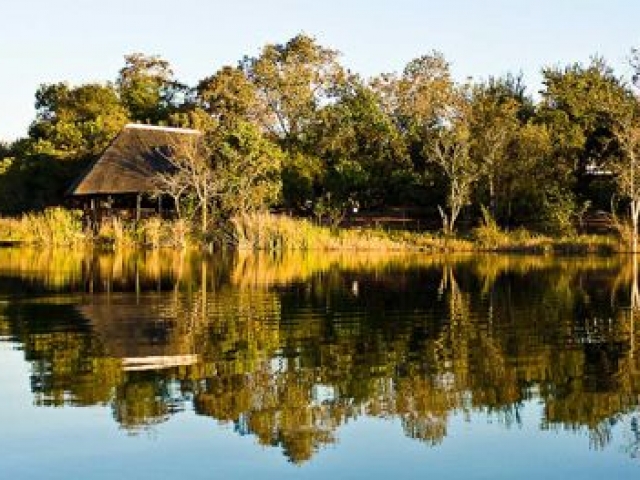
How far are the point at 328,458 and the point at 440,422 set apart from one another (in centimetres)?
162

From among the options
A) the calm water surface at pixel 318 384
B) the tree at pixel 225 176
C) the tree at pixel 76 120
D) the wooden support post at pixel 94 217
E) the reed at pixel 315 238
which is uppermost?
the tree at pixel 76 120

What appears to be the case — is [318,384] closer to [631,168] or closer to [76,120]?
[631,168]

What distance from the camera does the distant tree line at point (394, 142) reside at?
45375 mm

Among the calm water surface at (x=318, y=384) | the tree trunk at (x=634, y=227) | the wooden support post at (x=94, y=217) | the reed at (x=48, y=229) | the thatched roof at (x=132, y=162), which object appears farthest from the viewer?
the wooden support post at (x=94, y=217)

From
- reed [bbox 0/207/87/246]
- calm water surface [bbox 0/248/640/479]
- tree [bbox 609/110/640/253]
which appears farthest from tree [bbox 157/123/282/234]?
calm water surface [bbox 0/248/640/479]

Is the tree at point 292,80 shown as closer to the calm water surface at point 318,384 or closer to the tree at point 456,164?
Answer: the tree at point 456,164

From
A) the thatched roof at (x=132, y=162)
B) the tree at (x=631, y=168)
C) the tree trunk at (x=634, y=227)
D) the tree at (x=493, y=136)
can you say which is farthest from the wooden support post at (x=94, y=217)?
the tree trunk at (x=634, y=227)

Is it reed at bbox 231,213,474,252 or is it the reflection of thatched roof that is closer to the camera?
the reflection of thatched roof

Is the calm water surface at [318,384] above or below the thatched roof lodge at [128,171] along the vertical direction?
below

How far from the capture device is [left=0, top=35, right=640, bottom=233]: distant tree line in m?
45.4

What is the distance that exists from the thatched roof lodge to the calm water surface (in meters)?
25.8

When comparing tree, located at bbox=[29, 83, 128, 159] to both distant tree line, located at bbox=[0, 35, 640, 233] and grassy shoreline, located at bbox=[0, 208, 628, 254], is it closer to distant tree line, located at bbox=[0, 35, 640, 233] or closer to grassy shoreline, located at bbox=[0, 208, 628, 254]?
distant tree line, located at bbox=[0, 35, 640, 233]

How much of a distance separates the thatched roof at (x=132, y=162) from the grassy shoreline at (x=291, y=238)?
Answer: 2.02 m

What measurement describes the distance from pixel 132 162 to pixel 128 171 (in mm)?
839
